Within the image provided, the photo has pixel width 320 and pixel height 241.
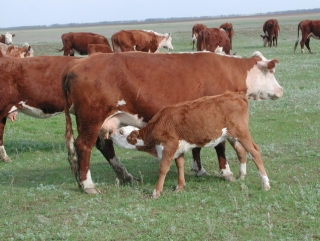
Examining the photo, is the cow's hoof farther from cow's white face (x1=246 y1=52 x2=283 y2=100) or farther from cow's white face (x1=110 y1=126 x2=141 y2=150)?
cow's white face (x1=246 y1=52 x2=283 y2=100)

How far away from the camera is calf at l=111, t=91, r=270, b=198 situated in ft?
25.2

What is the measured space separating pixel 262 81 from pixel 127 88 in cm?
244

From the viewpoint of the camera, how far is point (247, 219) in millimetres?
6418

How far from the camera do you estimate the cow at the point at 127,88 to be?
812 cm

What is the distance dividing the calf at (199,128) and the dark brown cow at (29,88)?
3.30 meters

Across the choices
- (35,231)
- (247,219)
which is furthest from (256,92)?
(35,231)

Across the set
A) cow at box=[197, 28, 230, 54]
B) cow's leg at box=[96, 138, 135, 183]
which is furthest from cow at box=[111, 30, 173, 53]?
cow's leg at box=[96, 138, 135, 183]

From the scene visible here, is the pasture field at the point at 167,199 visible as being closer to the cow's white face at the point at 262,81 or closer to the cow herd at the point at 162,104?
the cow herd at the point at 162,104

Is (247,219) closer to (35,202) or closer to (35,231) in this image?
(35,231)

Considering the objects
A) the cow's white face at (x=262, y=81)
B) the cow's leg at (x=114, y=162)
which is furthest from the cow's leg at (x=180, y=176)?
the cow's white face at (x=262, y=81)

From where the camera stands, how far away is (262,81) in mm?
9391

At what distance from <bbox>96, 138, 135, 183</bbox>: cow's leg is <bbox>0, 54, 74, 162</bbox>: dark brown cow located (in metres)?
1.89

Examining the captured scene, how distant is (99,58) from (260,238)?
3.73 metres

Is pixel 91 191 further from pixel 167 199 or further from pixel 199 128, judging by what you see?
pixel 199 128
